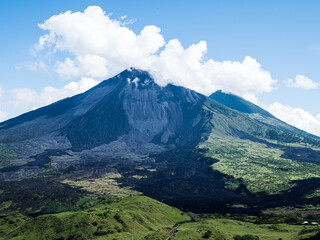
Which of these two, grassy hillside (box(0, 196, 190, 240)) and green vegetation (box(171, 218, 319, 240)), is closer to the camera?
green vegetation (box(171, 218, 319, 240))

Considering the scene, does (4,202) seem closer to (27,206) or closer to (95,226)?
(27,206)

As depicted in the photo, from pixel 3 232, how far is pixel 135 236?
54.0 metres

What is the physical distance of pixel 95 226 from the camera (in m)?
96.2

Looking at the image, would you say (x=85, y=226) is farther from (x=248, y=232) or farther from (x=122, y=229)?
(x=248, y=232)

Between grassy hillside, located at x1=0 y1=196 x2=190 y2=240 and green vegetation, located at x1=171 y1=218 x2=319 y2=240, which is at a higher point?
grassy hillside, located at x1=0 y1=196 x2=190 y2=240

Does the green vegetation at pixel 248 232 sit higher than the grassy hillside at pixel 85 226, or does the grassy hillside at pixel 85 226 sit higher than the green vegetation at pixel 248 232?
the grassy hillside at pixel 85 226

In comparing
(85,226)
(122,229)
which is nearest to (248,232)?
(122,229)

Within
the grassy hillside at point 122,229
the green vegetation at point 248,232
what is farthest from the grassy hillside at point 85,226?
the green vegetation at point 248,232

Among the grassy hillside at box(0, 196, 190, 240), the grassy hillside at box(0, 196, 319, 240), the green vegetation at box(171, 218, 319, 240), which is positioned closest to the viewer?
the green vegetation at box(171, 218, 319, 240)

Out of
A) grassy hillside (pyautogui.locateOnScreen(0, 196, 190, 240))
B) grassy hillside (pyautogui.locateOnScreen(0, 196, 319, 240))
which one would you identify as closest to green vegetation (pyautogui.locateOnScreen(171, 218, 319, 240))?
grassy hillside (pyautogui.locateOnScreen(0, 196, 319, 240))

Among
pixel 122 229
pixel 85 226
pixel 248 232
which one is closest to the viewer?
pixel 85 226

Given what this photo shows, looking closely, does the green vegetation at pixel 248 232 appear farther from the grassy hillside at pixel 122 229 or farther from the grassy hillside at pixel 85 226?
the grassy hillside at pixel 85 226

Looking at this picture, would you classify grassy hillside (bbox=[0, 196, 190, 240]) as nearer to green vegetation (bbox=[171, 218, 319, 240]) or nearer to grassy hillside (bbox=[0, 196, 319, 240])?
grassy hillside (bbox=[0, 196, 319, 240])

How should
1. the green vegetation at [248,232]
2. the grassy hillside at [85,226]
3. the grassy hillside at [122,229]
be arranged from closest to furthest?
the green vegetation at [248,232] < the grassy hillside at [122,229] < the grassy hillside at [85,226]
